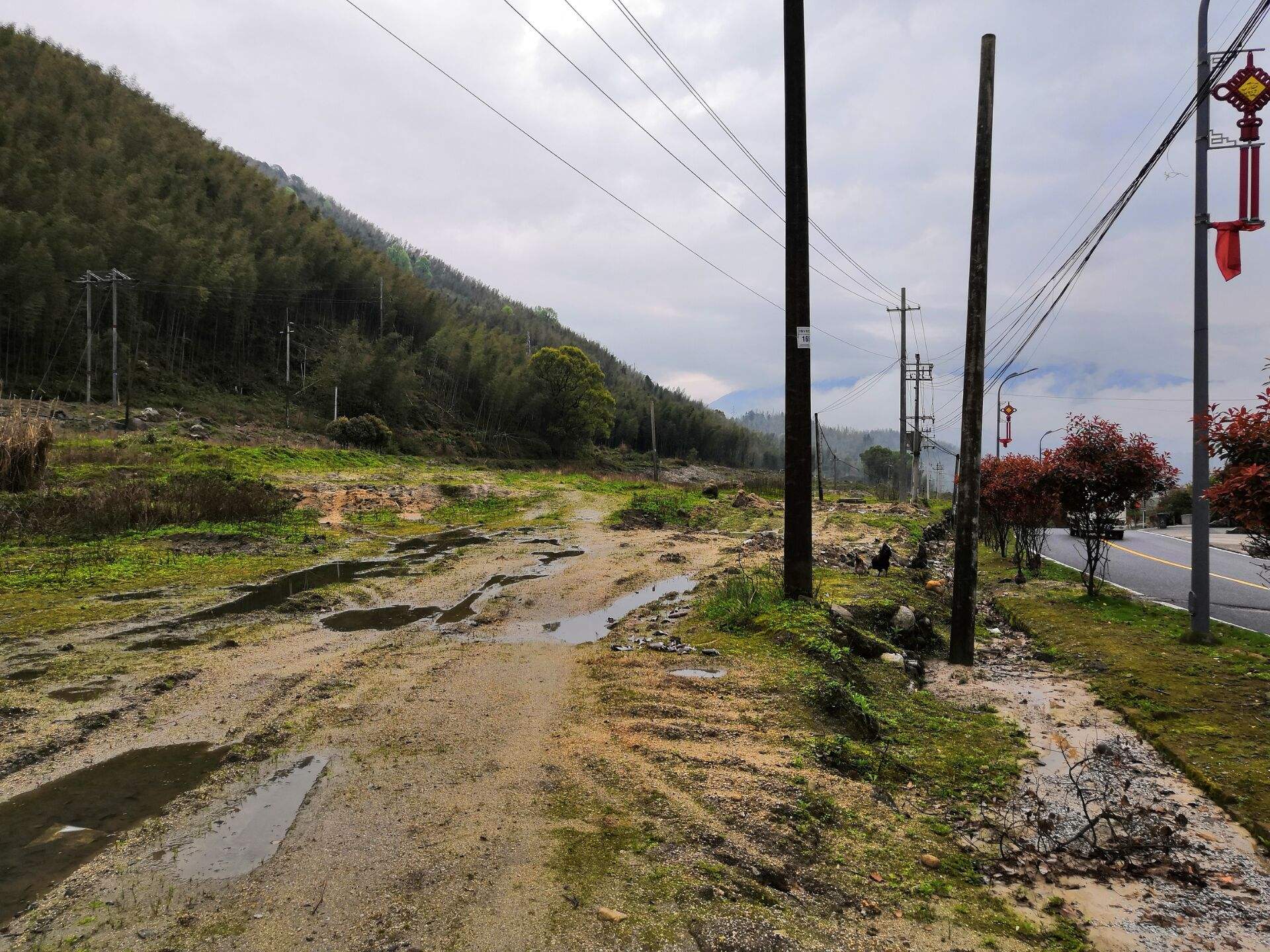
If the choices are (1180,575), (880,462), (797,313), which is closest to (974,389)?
(797,313)

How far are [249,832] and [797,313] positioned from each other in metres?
7.53

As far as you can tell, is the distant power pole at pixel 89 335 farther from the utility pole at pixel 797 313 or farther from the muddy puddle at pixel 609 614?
the utility pole at pixel 797 313

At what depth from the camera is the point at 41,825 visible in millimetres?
3453

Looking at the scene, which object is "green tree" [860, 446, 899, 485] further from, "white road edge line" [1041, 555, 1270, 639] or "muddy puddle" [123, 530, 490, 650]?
"muddy puddle" [123, 530, 490, 650]

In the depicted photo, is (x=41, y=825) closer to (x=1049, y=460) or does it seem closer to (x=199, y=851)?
(x=199, y=851)

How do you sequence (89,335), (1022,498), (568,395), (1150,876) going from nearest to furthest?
(1150,876) < (1022,498) < (89,335) < (568,395)

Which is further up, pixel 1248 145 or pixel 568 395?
pixel 568 395

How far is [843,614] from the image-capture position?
27.0ft

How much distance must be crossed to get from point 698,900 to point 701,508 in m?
24.2

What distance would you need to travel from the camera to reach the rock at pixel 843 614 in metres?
8.00

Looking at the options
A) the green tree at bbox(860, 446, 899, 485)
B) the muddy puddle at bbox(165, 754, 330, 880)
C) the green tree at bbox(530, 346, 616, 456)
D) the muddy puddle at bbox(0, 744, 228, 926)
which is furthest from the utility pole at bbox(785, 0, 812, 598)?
the green tree at bbox(860, 446, 899, 485)

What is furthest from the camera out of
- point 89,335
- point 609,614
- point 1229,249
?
point 89,335

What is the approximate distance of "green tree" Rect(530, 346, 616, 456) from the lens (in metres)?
60.3

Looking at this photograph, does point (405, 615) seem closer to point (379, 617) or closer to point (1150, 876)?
point (379, 617)
